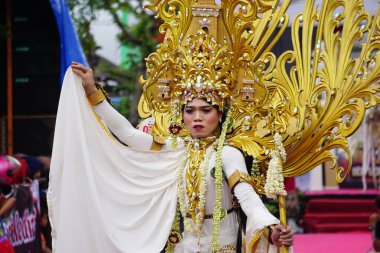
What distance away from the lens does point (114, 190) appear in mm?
4910

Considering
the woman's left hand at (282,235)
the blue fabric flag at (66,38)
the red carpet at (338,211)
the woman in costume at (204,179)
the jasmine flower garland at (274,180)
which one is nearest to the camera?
the woman's left hand at (282,235)

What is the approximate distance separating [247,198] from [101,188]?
0.81 m

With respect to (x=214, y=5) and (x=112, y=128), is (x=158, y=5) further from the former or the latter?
(x=112, y=128)

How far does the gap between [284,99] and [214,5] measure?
0.75 metres

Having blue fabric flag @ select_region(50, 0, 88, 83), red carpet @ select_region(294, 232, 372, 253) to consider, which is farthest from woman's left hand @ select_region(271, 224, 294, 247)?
red carpet @ select_region(294, 232, 372, 253)

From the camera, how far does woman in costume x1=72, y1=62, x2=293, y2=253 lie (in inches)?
189

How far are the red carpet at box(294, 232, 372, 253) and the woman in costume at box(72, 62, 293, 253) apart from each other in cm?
550

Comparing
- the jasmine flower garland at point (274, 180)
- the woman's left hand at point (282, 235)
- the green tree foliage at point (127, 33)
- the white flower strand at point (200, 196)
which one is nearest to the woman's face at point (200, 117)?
the white flower strand at point (200, 196)

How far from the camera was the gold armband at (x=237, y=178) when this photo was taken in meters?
4.74

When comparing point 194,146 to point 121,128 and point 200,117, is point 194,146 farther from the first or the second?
point 121,128

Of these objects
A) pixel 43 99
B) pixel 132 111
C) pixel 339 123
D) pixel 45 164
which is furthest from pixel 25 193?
pixel 132 111

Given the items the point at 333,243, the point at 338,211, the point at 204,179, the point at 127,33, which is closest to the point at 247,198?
the point at 204,179

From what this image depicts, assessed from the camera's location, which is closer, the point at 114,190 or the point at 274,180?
the point at 274,180

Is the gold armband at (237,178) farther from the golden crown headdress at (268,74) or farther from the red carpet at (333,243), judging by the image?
the red carpet at (333,243)
